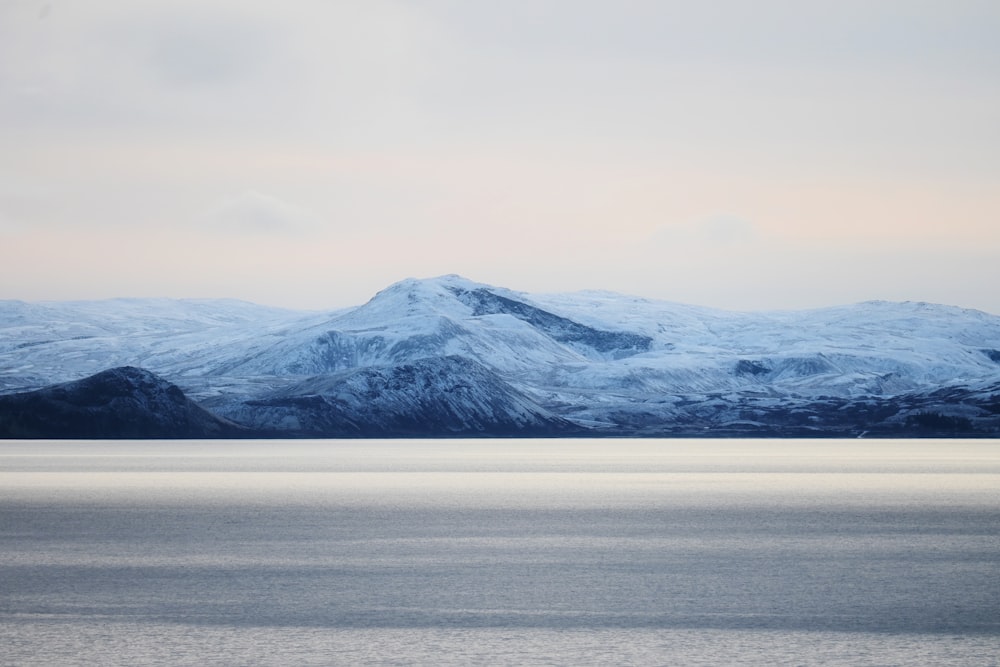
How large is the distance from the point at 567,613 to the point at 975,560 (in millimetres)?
15312

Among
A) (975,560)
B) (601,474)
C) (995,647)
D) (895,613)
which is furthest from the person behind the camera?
(601,474)

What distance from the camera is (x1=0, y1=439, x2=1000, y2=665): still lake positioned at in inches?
909

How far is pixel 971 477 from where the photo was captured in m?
97.5

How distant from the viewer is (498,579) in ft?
108

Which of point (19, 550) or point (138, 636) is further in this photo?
point (19, 550)

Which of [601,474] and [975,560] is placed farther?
[601,474]

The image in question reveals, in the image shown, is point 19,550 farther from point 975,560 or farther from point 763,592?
point 975,560

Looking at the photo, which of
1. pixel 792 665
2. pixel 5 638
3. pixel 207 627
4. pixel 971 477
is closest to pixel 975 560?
pixel 792 665

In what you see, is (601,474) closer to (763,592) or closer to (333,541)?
(333,541)

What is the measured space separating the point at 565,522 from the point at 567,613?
25946 mm

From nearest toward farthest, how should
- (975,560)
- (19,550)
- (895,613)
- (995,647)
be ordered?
1. (995,647)
2. (895,613)
3. (975,560)
4. (19,550)

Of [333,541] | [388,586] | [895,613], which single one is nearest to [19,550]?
[333,541]

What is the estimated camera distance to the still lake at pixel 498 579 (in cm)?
2309

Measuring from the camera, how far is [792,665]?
21.3 m
